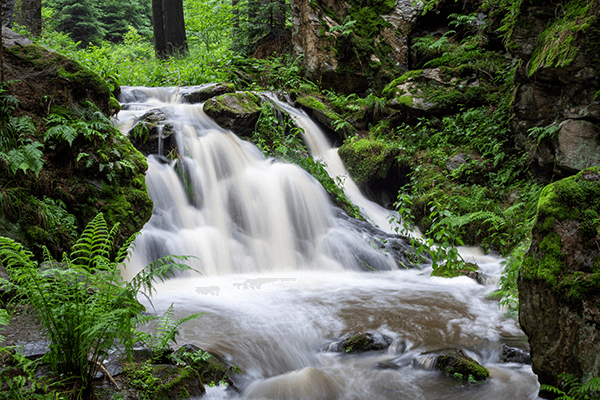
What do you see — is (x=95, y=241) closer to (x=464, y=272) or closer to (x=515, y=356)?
(x=515, y=356)

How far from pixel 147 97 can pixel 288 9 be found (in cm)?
678

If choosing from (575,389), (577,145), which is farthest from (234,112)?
(575,389)

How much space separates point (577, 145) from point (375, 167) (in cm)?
455

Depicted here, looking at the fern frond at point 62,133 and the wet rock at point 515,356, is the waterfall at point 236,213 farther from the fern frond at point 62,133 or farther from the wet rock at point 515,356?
the wet rock at point 515,356

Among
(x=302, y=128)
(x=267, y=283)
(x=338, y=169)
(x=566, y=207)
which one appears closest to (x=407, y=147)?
(x=338, y=169)

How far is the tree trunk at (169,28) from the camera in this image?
1527 centimetres

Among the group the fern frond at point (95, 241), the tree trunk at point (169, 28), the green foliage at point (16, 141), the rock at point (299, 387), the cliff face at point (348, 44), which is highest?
the tree trunk at point (169, 28)

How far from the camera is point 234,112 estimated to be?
10008 millimetres

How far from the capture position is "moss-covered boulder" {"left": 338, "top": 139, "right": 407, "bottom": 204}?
10328 mm

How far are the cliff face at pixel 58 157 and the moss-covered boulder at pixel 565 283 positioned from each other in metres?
4.40

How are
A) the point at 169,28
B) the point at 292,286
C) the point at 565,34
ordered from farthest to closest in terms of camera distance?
the point at 169,28
the point at 565,34
the point at 292,286

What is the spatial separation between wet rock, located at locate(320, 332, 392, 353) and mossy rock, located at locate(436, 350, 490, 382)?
0.65 metres

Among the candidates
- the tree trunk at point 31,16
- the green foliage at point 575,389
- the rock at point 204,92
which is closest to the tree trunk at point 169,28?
the tree trunk at point 31,16

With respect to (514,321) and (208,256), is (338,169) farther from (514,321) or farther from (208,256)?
(514,321)
